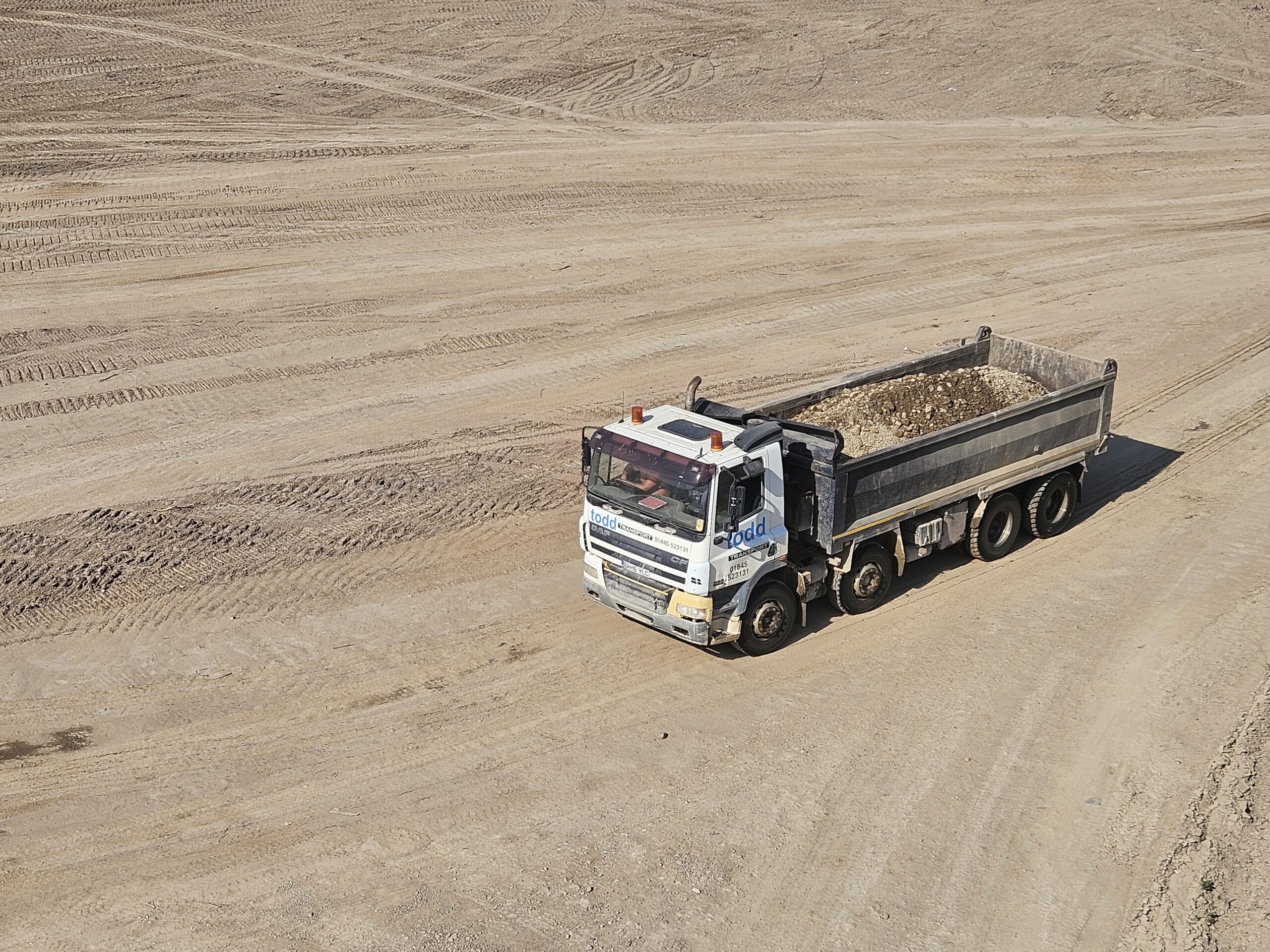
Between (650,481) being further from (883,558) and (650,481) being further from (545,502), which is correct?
(545,502)

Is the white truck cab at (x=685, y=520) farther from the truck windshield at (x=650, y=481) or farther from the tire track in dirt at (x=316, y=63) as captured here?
the tire track in dirt at (x=316, y=63)

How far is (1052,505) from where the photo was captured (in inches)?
597

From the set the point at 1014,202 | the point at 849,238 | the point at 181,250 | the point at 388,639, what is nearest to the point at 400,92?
the point at 181,250

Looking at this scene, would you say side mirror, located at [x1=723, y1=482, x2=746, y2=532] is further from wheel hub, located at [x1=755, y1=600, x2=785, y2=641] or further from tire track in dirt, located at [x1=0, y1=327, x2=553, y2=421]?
tire track in dirt, located at [x1=0, y1=327, x2=553, y2=421]

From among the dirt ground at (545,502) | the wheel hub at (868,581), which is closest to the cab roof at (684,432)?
the wheel hub at (868,581)

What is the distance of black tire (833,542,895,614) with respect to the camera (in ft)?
43.8

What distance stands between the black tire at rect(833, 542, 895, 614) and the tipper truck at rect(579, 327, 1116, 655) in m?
0.02

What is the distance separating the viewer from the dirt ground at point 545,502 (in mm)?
10312

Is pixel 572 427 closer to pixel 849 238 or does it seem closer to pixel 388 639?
pixel 388 639

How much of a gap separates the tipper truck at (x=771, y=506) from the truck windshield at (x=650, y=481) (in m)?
0.01

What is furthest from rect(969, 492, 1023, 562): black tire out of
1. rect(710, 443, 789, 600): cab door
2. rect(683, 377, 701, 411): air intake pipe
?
rect(683, 377, 701, 411): air intake pipe

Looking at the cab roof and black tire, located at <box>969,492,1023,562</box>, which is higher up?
the cab roof

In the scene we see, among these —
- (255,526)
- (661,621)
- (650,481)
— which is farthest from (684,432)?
(255,526)

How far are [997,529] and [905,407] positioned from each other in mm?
1721
